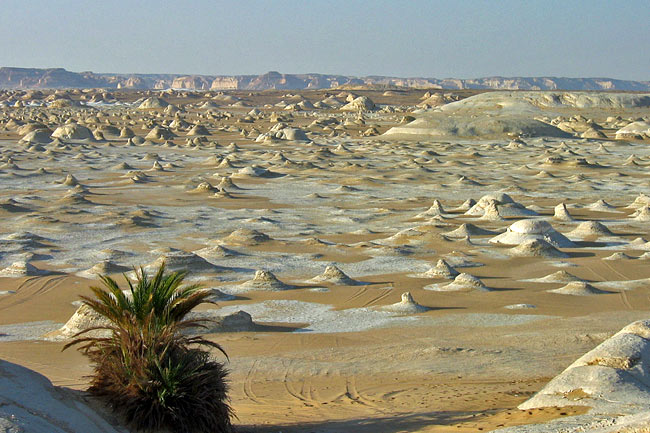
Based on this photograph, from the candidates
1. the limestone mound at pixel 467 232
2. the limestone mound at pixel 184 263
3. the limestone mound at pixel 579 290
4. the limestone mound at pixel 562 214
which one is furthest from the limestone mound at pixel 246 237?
the limestone mound at pixel 562 214

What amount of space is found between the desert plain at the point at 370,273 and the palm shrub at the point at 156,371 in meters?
0.35

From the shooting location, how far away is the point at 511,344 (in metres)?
8.96

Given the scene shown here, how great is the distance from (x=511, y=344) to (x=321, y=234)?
749 centimetres

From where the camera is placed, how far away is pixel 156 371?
5.47 meters

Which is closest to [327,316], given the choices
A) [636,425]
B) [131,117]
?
[636,425]

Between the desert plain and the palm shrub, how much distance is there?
0.35 m

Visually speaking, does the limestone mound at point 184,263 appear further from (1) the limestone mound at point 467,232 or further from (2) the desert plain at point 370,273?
(1) the limestone mound at point 467,232

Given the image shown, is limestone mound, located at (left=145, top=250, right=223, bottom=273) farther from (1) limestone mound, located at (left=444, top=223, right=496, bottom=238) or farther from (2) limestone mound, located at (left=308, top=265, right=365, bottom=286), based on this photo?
(1) limestone mound, located at (left=444, top=223, right=496, bottom=238)

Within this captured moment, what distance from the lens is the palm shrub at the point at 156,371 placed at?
211 inches

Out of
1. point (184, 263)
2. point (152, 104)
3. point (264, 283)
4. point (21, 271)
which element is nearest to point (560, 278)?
point (264, 283)

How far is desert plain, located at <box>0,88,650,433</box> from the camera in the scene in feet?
22.6

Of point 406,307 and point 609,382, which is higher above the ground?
point 609,382

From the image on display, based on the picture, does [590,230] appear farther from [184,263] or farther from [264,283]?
[184,263]

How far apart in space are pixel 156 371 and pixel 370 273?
24.5ft
